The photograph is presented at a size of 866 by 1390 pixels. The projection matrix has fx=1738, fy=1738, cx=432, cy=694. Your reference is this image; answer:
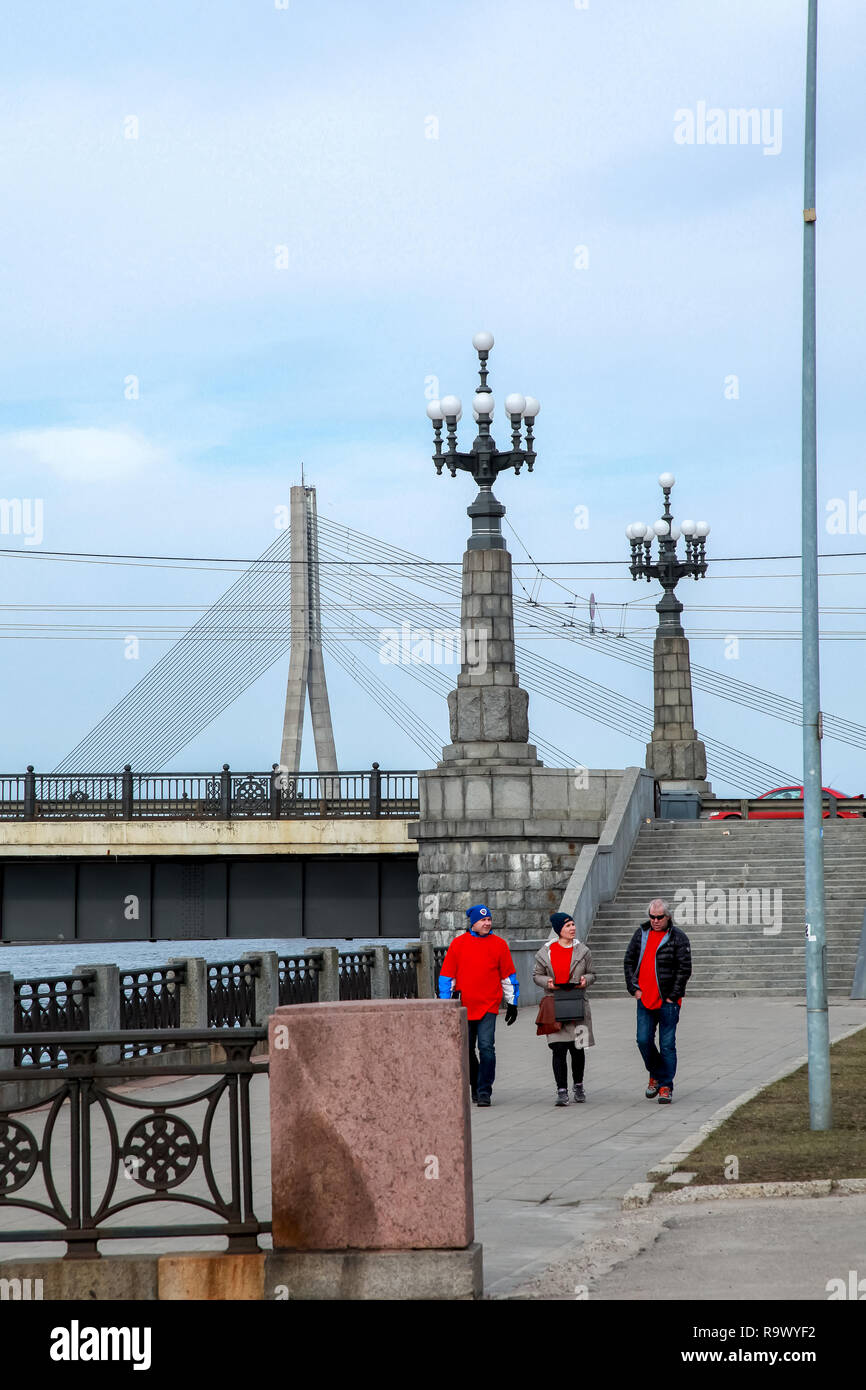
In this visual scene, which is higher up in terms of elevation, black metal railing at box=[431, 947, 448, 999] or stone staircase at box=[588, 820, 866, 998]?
stone staircase at box=[588, 820, 866, 998]

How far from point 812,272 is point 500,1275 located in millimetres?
7537

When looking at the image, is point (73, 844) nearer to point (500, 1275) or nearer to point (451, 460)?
point (451, 460)

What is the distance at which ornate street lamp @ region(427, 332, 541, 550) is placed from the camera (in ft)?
92.9

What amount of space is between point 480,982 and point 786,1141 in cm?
358

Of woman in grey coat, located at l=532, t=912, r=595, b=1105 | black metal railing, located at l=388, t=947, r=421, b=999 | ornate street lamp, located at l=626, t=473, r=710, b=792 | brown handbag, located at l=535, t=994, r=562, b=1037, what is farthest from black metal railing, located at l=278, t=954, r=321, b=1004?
ornate street lamp, located at l=626, t=473, r=710, b=792

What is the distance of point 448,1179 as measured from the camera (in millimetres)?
6293

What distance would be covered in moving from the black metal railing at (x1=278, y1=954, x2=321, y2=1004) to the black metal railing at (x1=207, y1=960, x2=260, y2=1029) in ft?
1.88

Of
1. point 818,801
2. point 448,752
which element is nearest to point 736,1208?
point 818,801

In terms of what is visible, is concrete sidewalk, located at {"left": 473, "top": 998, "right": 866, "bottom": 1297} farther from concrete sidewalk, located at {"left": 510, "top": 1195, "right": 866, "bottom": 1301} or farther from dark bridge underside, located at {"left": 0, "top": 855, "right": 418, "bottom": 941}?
dark bridge underside, located at {"left": 0, "top": 855, "right": 418, "bottom": 941}

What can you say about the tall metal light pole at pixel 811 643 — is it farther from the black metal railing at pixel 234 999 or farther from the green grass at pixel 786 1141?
the black metal railing at pixel 234 999

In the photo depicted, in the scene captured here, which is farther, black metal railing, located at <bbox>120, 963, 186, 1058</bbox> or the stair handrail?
the stair handrail

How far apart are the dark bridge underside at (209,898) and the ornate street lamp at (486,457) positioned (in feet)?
33.1

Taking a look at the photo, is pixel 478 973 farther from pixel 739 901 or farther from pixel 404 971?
pixel 739 901

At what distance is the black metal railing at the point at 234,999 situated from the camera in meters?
18.2
